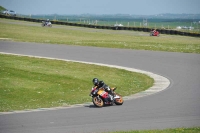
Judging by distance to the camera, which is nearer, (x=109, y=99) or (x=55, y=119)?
(x=55, y=119)

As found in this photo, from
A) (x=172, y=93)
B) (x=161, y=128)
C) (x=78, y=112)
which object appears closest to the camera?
(x=161, y=128)

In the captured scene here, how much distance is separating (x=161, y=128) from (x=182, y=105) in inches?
154

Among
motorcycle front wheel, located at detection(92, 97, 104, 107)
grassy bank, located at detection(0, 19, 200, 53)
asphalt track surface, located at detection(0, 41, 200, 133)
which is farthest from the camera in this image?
grassy bank, located at detection(0, 19, 200, 53)

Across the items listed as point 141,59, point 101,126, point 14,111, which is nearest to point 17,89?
point 14,111

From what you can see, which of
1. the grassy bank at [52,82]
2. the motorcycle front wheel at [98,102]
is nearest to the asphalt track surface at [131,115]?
the motorcycle front wheel at [98,102]

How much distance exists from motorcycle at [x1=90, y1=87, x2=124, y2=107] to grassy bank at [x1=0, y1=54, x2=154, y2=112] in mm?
1577

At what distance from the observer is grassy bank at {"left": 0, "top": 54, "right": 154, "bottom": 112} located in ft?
61.6

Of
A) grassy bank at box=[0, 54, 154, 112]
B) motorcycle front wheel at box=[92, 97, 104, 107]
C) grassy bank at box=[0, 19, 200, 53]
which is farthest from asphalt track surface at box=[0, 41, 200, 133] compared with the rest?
grassy bank at box=[0, 19, 200, 53]

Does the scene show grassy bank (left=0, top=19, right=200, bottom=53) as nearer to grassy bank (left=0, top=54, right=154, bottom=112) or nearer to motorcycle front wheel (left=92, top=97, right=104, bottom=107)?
grassy bank (left=0, top=54, right=154, bottom=112)

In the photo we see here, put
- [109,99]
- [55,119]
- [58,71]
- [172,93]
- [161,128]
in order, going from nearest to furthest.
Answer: [161,128]
[55,119]
[109,99]
[172,93]
[58,71]

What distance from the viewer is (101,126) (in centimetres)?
1320

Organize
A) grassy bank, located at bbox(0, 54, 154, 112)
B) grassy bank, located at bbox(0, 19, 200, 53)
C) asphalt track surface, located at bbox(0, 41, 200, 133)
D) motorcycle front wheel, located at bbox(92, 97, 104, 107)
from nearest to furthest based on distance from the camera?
asphalt track surface, located at bbox(0, 41, 200, 133)
motorcycle front wheel, located at bbox(92, 97, 104, 107)
grassy bank, located at bbox(0, 54, 154, 112)
grassy bank, located at bbox(0, 19, 200, 53)

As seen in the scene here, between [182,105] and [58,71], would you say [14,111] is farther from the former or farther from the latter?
[58,71]

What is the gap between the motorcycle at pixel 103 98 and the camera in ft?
55.4
